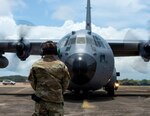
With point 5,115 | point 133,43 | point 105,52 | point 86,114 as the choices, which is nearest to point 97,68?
point 105,52

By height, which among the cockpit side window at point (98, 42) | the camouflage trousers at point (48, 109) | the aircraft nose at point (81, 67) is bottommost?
the aircraft nose at point (81, 67)

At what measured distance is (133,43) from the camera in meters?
27.2

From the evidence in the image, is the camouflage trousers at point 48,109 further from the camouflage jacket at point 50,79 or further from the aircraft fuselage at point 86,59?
the aircraft fuselage at point 86,59

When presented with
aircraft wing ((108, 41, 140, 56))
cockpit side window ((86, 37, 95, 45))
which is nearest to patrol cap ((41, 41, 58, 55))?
cockpit side window ((86, 37, 95, 45))

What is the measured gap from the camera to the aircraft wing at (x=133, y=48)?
2492cm

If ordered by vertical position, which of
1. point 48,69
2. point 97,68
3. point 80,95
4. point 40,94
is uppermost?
point 48,69

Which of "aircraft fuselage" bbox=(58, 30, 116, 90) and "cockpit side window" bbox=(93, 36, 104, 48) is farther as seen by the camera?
"cockpit side window" bbox=(93, 36, 104, 48)

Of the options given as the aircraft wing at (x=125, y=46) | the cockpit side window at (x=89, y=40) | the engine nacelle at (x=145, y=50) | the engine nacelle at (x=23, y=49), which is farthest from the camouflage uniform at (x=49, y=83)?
the aircraft wing at (x=125, y=46)

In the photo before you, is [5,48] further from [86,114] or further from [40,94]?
[40,94]

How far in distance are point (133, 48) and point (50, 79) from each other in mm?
22275

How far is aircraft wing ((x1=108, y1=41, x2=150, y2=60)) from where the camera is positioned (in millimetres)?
24922

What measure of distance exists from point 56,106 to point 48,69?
61 centimetres

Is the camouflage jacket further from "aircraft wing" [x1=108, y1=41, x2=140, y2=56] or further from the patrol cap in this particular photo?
"aircraft wing" [x1=108, y1=41, x2=140, y2=56]

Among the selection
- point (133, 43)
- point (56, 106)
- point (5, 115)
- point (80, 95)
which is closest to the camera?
point (56, 106)
